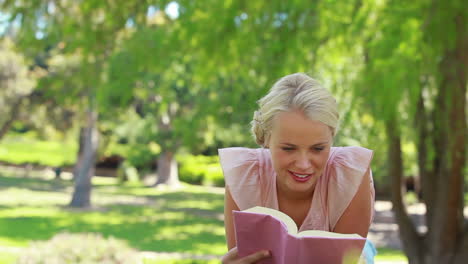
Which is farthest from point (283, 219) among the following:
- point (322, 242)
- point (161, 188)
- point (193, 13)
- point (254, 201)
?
point (161, 188)

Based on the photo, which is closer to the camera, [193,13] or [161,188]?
[193,13]

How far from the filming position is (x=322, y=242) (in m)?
1.32

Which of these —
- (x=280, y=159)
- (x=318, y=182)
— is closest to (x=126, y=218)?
(x=318, y=182)

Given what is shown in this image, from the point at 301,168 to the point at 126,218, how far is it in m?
13.8

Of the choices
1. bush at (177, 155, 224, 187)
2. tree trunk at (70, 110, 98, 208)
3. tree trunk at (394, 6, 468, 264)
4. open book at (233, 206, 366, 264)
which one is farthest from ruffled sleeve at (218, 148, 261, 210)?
bush at (177, 155, 224, 187)

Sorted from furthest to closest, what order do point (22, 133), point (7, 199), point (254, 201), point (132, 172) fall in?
1. point (22, 133)
2. point (132, 172)
3. point (7, 199)
4. point (254, 201)

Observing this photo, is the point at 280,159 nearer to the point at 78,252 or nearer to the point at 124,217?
the point at 78,252

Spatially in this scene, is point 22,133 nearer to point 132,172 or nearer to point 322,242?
point 132,172

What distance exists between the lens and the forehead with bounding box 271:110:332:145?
1643 millimetres

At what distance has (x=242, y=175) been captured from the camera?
1.87 meters

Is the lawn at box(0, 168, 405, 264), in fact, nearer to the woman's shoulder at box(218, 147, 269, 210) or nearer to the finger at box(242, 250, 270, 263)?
the woman's shoulder at box(218, 147, 269, 210)

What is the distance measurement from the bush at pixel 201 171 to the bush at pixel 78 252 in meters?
21.3

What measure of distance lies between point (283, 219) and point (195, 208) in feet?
56.1

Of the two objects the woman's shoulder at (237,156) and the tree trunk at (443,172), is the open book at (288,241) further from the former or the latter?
the tree trunk at (443,172)
